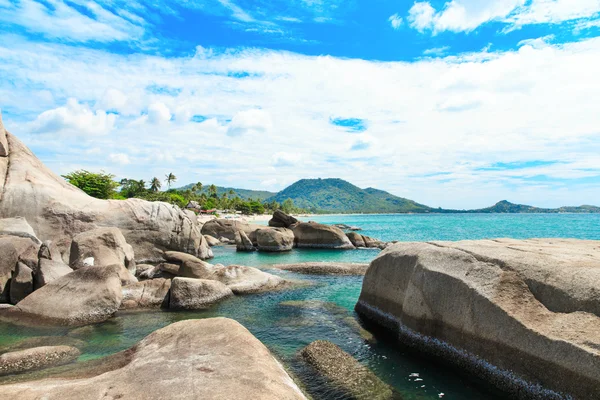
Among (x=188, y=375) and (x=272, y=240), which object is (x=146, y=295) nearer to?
(x=188, y=375)

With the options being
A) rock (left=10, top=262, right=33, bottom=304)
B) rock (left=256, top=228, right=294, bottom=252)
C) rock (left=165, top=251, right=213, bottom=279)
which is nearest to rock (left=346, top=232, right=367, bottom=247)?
rock (left=256, top=228, right=294, bottom=252)

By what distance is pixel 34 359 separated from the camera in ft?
32.3

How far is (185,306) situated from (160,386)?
11096 mm

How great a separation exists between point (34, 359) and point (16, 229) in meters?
12.3

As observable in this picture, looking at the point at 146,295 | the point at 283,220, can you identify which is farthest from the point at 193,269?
the point at 283,220

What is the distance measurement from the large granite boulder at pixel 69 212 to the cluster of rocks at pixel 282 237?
40.4ft

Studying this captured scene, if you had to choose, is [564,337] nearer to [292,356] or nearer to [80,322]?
[292,356]

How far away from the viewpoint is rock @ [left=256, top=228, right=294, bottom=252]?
1725 inches

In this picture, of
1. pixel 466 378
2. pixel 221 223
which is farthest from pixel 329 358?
pixel 221 223

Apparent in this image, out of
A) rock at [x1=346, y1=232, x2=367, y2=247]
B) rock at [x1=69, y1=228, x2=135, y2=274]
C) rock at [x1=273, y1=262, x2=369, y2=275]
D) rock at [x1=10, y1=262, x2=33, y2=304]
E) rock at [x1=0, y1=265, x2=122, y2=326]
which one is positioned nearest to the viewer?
rock at [x1=0, y1=265, x2=122, y2=326]

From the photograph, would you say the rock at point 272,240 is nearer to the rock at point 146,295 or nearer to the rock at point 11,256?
the rock at point 146,295

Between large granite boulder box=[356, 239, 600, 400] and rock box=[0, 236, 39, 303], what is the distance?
653 inches

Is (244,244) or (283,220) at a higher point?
(283,220)

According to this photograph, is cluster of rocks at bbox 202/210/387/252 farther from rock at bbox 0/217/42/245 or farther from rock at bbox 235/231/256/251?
rock at bbox 0/217/42/245
